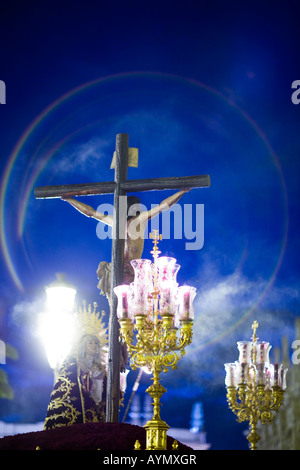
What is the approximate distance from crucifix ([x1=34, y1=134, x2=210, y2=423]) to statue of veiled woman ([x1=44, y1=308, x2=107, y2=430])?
7.6 inches

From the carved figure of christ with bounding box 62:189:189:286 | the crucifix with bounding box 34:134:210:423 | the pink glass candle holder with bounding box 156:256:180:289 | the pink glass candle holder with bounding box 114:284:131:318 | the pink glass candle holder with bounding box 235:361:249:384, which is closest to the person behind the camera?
the pink glass candle holder with bounding box 114:284:131:318

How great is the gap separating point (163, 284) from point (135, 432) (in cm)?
157

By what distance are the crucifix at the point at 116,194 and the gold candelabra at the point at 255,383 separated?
289 centimetres

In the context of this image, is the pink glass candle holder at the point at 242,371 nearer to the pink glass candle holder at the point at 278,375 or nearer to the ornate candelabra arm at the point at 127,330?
the pink glass candle holder at the point at 278,375

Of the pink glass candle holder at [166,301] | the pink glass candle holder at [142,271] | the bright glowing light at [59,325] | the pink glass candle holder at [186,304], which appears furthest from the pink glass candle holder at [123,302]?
the bright glowing light at [59,325]

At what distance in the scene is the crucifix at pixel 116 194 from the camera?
788 cm

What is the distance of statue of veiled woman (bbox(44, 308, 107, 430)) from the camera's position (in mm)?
7332

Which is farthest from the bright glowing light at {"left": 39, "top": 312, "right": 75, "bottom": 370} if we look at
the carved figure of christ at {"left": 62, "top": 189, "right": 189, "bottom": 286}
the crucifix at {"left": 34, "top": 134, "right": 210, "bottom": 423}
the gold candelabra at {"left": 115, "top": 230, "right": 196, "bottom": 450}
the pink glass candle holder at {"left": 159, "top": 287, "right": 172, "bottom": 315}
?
the pink glass candle holder at {"left": 159, "top": 287, "right": 172, "bottom": 315}

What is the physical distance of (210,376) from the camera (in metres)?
17.0

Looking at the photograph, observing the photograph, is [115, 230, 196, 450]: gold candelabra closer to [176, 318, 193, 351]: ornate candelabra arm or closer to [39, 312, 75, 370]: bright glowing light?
[176, 318, 193, 351]: ornate candelabra arm

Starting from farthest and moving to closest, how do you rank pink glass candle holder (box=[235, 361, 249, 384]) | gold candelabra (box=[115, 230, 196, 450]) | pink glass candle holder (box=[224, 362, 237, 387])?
1. pink glass candle holder (box=[224, 362, 237, 387])
2. pink glass candle holder (box=[235, 361, 249, 384])
3. gold candelabra (box=[115, 230, 196, 450])

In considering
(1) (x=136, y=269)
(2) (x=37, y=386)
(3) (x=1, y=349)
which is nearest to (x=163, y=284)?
(1) (x=136, y=269)
